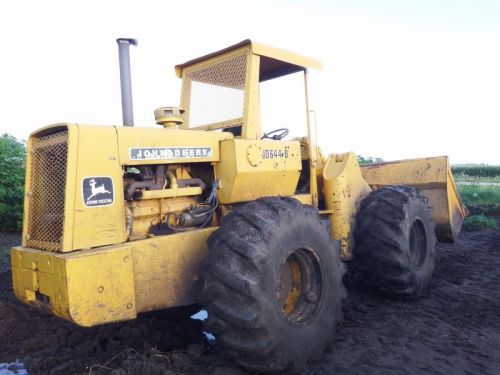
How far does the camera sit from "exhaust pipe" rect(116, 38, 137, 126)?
4.12m

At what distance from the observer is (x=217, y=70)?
4789 millimetres

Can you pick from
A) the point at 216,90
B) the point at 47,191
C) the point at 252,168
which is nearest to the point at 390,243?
the point at 252,168

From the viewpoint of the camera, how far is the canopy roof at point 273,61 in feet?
14.6

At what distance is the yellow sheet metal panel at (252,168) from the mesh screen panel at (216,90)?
0.42m

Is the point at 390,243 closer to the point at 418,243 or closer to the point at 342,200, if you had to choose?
the point at 342,200

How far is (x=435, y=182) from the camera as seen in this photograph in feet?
22.8

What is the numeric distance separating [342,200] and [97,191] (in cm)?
292

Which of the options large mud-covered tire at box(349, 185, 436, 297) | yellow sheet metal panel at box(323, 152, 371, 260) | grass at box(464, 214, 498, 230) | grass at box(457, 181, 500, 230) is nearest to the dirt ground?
large mud-covered tire at box(349, 185, 436, 297)

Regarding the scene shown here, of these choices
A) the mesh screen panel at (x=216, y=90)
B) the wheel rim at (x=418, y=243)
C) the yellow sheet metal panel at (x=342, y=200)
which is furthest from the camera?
the wheel rim at (x=418, y=243)

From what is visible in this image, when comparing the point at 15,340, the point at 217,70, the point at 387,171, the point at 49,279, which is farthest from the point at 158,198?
the point at 387,171

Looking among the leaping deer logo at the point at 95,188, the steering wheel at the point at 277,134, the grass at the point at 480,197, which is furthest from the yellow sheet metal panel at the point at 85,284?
the grass at the point at 480,197

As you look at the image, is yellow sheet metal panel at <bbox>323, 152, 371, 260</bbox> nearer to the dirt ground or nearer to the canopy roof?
the dirt ground

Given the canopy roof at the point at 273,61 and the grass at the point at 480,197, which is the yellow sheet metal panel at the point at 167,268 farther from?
the grass at the point at 480,197

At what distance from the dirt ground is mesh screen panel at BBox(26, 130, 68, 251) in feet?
3.22
